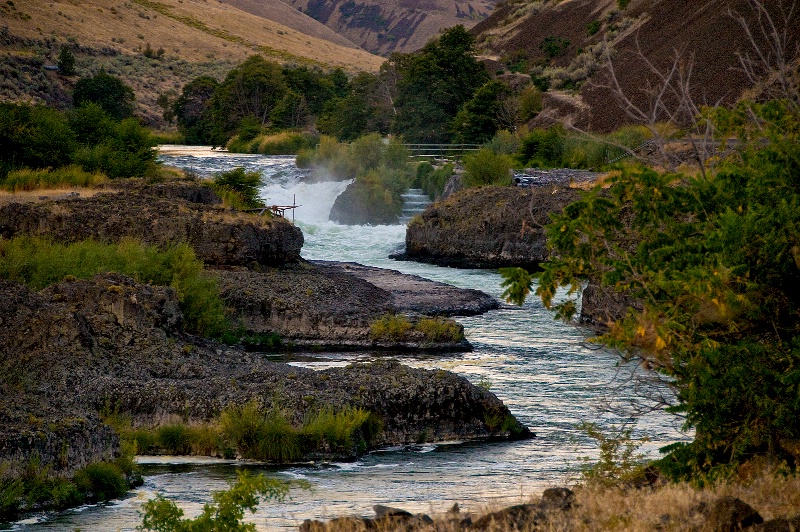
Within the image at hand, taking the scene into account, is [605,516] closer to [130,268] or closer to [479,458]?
[479,458]

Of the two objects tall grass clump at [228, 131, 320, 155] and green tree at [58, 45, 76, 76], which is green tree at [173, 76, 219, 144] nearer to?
green tree at [58, 45, 76, 76]

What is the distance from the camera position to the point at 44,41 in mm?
135750

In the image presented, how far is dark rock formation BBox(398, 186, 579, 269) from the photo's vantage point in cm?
5569

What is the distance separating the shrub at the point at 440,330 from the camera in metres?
33.4

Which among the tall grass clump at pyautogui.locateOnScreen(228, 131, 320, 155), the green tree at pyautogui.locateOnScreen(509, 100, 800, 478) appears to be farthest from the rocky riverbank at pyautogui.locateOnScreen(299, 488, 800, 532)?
the tall grass clump at pyautogui.locateOnScreen(228, 131, 320, 155)

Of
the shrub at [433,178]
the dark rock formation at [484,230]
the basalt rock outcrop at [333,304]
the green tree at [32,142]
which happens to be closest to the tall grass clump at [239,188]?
the green tree at [32,142]

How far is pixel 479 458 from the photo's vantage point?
21172mm

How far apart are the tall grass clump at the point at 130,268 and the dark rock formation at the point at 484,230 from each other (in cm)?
2342

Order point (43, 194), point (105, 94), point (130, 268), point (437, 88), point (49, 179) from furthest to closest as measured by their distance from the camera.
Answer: point (105, 94) → point (437, 88) → point (49, 179) → point (43, 194) → point (130, 268)

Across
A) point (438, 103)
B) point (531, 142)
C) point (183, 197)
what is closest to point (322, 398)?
point (183, 197)

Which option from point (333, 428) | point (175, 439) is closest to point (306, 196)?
point (175, 439)

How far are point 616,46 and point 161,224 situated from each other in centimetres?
5619

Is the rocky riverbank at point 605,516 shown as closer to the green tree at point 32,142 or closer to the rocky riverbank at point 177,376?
the rocky riverbank at point 177,376

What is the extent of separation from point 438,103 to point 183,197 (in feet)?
151
